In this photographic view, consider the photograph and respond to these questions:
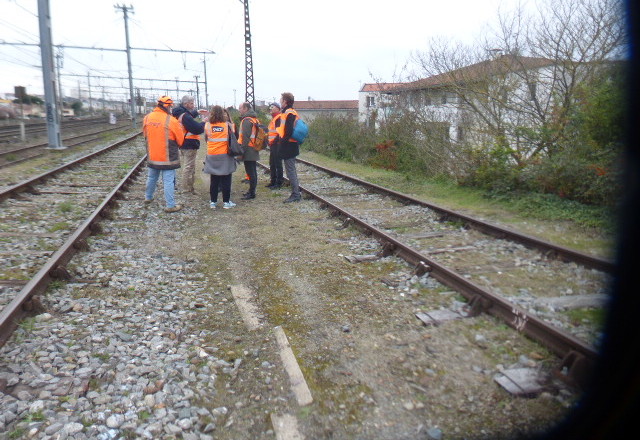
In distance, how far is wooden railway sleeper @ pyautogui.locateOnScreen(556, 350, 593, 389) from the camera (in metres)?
2.97

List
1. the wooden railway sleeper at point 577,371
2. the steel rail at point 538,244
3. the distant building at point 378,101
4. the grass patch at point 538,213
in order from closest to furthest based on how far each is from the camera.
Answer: the wooden railway sleeper at point 577,371
the steel rail at point 538,244
the grass patch at point 538,213
the distant building at point 378,101

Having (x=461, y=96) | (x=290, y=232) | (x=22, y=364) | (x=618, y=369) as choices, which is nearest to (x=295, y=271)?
(x=290, y=232)

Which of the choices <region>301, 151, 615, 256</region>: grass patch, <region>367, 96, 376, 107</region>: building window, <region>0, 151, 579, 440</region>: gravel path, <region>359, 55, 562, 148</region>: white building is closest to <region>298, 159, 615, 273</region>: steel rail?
<region>301, 151, 615, 256</region>: grass patch

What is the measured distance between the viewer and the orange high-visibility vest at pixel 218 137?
8.45 m

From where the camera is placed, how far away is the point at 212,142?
336 inches

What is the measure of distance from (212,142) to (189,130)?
1.64ft

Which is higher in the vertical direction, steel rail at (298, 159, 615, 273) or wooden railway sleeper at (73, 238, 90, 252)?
steel rail at (298, 159, 615, 273)

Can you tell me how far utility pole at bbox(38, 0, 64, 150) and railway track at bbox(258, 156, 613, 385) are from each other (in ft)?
49.1

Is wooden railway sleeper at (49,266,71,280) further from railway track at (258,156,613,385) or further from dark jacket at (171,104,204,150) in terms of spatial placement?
dark jacket at (171,104,204,150)

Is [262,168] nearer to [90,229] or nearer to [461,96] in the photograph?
[461,96]

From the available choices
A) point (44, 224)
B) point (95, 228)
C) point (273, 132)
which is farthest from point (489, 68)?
point (44, 224)

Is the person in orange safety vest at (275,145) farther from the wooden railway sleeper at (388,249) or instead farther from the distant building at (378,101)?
the distant building at (378,101)

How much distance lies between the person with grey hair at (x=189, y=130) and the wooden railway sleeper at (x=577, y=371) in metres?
7.10

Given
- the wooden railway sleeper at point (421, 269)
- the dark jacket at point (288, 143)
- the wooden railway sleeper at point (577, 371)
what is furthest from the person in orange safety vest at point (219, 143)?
the wooden railway sleeper at point (577, 371)
